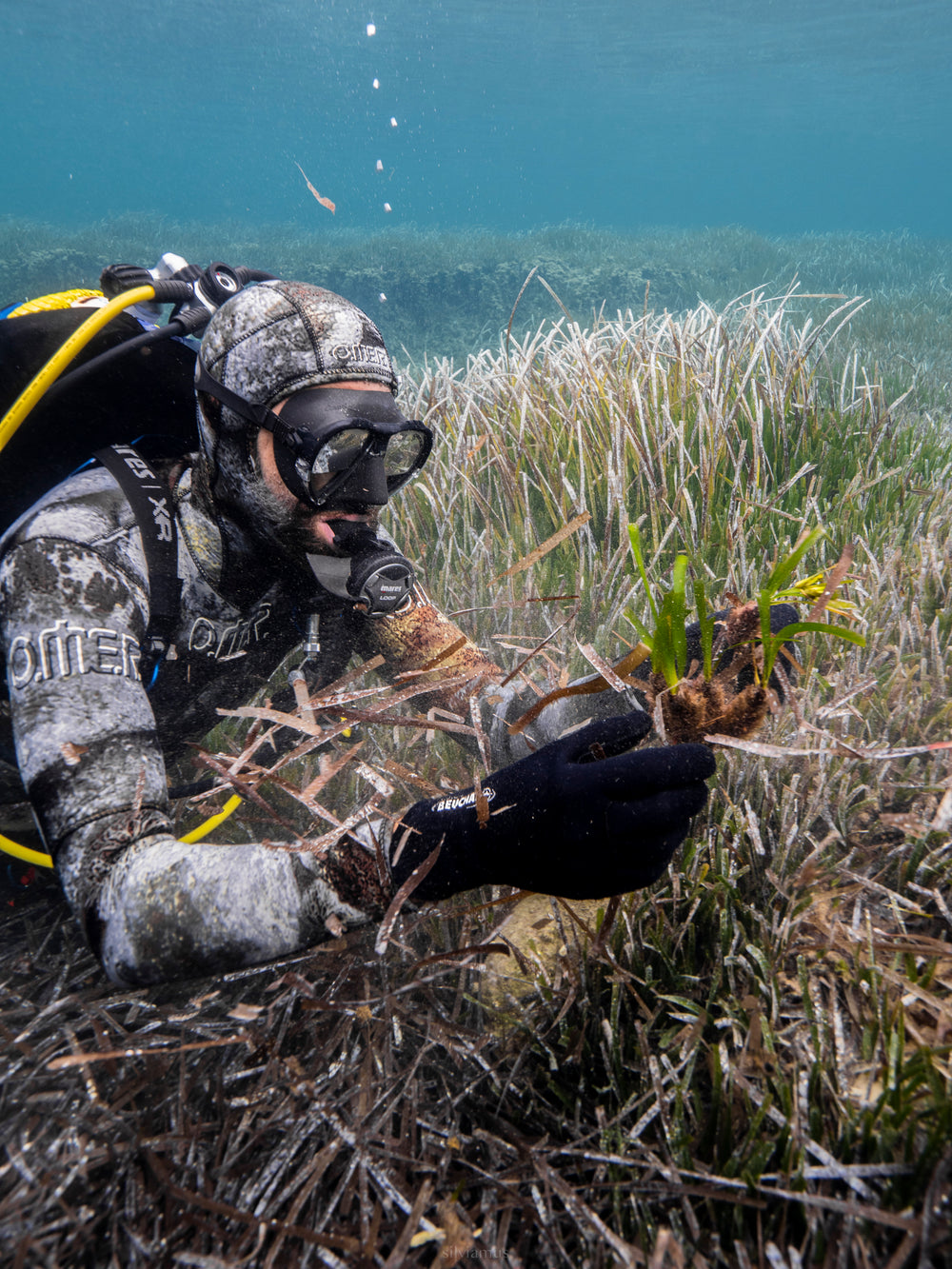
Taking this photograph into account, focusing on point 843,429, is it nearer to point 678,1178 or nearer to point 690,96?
point 678,1178

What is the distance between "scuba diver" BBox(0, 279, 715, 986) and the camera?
1.27 meters

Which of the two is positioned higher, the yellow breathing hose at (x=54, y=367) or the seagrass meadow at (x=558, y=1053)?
the yellow breathing hose at (x=54, y=367)

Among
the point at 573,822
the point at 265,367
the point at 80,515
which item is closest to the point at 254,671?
the point at 80,515

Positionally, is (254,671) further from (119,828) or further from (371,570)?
(119,828)

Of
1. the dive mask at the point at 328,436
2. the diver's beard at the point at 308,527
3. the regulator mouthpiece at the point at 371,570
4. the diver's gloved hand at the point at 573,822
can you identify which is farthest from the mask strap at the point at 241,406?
the diver's gloved hand at the point at 573,822

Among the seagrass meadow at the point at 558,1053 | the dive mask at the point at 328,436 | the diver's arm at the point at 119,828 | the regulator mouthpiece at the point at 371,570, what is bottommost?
the seagrass meadow at the point at 558,1053

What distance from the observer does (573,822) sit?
122 cm

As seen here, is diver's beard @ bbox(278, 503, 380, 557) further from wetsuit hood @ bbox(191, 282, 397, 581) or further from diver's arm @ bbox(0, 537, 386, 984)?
diver's arm @ bbox(0, 537, 386, 984)

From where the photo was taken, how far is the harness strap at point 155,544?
6.06 ft

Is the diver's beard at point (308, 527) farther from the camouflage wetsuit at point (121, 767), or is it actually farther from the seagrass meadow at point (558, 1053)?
the seagrass meadow at point (558, 1053)

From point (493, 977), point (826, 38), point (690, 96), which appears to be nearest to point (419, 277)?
point (493, 977)

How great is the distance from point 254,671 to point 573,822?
59.6 inches


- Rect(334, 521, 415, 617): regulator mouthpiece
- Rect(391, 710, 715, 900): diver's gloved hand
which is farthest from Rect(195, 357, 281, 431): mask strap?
Rect(391, 710, 715, 900): diver's gloved hand

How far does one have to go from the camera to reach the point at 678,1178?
42.2 inches
